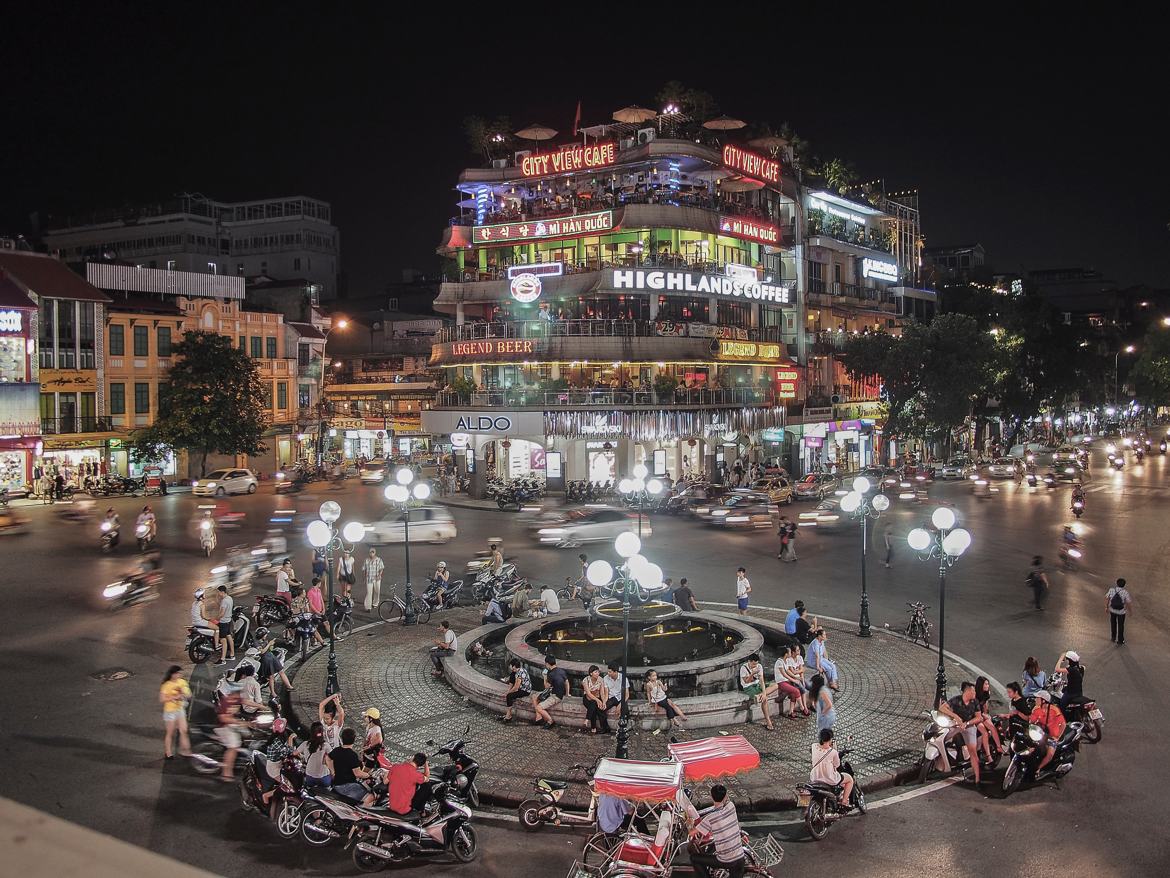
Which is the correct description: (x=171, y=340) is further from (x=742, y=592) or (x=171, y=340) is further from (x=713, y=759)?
(x=713, y=759)

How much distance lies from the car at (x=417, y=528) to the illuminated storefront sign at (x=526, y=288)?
62.0 ft

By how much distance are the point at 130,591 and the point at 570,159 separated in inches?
1450

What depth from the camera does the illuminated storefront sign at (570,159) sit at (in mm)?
50469

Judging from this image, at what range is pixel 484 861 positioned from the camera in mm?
10602

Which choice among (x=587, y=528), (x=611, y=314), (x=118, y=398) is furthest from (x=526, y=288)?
(x=118, y=398)

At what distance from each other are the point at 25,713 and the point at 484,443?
36.2m

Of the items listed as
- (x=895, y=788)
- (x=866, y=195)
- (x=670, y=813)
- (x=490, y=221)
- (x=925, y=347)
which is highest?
(x=866, y=195)

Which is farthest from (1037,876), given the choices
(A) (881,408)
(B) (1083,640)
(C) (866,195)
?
(C) (866,195)

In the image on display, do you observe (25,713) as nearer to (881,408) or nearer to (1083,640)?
(1083,640)

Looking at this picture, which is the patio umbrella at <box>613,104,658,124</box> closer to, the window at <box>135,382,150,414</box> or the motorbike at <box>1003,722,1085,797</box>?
the window at <box>135,382,150,414</box>

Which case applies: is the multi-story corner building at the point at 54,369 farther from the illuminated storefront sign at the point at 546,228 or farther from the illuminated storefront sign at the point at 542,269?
the illuminated storefront sign at the point at 542,269

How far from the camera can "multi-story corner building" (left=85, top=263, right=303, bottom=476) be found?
170 feet

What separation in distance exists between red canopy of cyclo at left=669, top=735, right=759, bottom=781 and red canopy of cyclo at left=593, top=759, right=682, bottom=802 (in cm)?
32

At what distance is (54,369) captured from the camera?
48531mm
